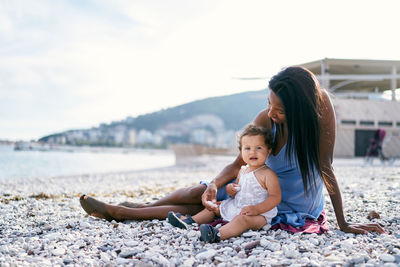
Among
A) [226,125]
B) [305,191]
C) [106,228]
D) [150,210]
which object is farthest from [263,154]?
[226,125]

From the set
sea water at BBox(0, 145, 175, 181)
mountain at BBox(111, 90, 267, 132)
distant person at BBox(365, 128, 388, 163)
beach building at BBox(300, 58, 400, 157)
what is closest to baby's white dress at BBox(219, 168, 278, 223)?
sea water at BBox(0, 145, 175, 181)

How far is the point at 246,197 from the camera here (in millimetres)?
2275

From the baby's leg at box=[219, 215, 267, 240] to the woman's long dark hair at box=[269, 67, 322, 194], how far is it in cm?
45

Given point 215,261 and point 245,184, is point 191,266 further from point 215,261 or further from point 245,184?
point 245,184

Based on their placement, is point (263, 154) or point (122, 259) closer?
point (122, 259)

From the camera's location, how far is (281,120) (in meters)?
2.27

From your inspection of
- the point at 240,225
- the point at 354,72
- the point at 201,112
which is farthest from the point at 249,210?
the point at 201,112

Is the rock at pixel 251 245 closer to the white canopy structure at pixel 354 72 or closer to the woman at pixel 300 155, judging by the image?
the woman at pixel 300 155

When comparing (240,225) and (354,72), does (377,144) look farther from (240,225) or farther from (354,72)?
(240,225)

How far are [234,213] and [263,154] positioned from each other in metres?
0.46

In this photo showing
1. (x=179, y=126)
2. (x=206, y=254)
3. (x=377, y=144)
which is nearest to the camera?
(x=206, y=254)

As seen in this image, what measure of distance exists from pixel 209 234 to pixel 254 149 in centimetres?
63

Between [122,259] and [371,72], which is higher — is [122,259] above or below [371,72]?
below

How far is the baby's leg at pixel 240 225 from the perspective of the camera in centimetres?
211
